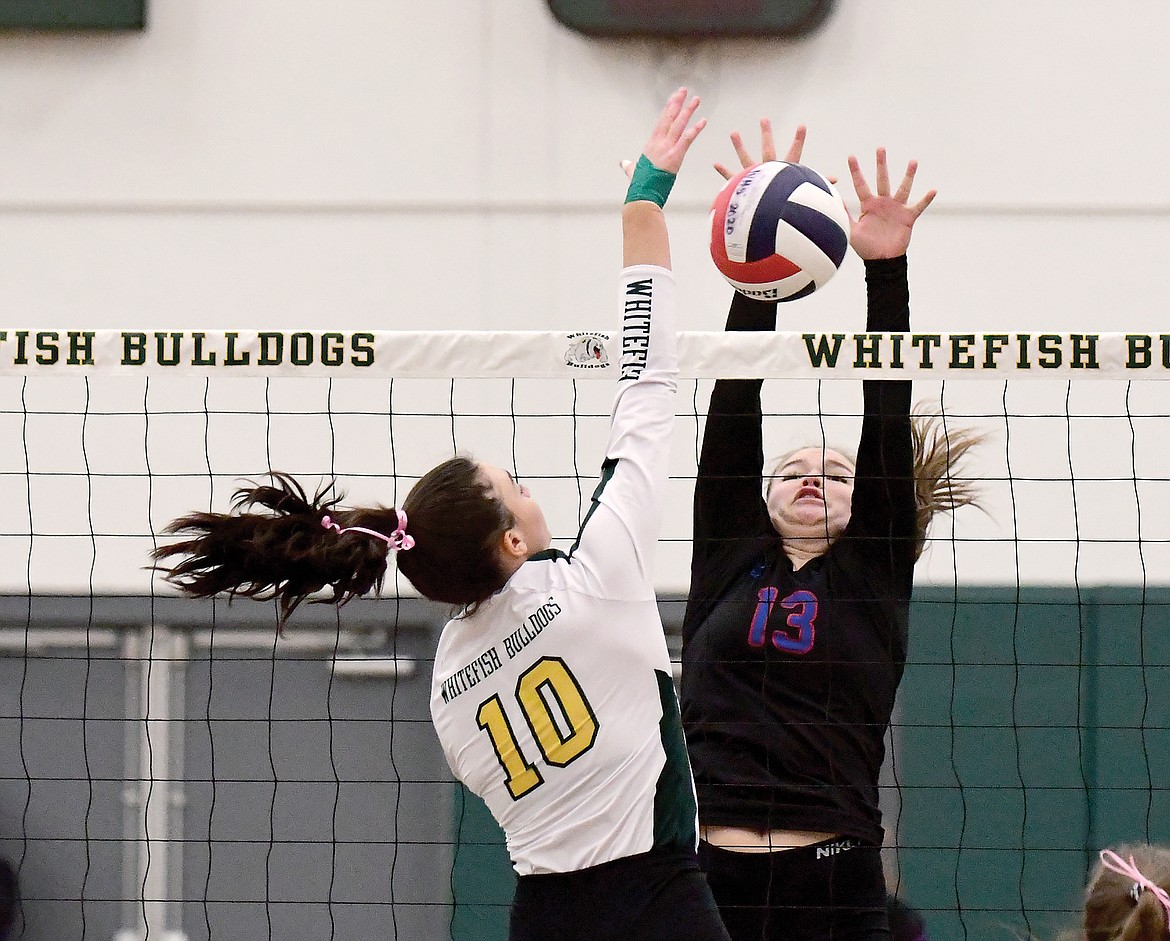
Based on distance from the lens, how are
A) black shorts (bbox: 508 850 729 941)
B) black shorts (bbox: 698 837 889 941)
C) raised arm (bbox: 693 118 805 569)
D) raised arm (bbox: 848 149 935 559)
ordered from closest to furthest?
1. black shorts (bbox: 508 850 729 941)
2. black shorts (bbox: 698 837 889 941)
3. raised arm (bbox: 848 149 935 559)
4. raised arm (bbox: 693 118 805 569)

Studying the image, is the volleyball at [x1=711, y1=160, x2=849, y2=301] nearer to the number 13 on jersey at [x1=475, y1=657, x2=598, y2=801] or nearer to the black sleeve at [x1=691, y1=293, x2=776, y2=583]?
the black sleeve at [x1=691, y1=293, x2=776, y2=583]

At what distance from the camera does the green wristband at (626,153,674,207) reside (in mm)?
2246

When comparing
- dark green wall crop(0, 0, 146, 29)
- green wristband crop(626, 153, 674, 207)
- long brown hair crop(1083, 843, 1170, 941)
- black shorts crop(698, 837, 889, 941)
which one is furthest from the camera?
dark green wall crop(0, 0, 146, 29)

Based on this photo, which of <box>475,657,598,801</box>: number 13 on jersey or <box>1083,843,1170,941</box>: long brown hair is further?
<box>1083,843,1170,941</box>: long brown hair

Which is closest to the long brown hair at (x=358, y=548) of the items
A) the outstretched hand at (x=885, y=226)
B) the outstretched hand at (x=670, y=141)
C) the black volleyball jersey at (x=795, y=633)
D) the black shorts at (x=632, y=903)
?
the black shorts at (x=632, y=903)

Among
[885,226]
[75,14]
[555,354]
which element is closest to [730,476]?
[555,354]

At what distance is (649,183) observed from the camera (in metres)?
2.25

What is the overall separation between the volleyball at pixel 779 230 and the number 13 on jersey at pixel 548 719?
47.3 inches

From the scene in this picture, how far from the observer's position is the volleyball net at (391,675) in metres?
5.44

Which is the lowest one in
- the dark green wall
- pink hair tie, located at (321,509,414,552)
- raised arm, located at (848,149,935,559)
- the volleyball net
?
the volleyball net

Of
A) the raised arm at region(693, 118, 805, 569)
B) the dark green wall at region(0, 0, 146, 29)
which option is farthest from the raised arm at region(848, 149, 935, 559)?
the dark green wall at region(0, 0, 146, 29)

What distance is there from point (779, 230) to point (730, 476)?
0.57m

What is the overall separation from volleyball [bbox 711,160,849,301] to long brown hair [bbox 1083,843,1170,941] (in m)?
1.33

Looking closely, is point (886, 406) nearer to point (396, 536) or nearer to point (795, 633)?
point (795, 633)
